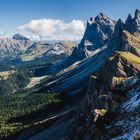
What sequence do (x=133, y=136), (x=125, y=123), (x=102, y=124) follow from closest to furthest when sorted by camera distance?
(x=133, y=136), (x=125, y=123), (x=102, y=124)

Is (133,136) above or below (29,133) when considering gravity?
above

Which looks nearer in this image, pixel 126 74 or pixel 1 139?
pixel 126 74

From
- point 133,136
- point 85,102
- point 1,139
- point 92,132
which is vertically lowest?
point 1,139

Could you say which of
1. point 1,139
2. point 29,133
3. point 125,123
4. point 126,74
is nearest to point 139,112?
point 125,123

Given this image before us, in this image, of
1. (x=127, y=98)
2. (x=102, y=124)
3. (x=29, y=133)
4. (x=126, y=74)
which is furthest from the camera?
(x=29, y=133)

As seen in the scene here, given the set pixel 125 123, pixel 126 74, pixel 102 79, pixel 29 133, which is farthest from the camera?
pixel 29 133

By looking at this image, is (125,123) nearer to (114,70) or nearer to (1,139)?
(114,70)

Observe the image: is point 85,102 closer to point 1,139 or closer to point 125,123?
point 1,139

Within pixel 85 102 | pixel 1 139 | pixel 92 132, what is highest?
pixel 92 132

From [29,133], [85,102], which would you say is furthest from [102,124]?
[29,133]
